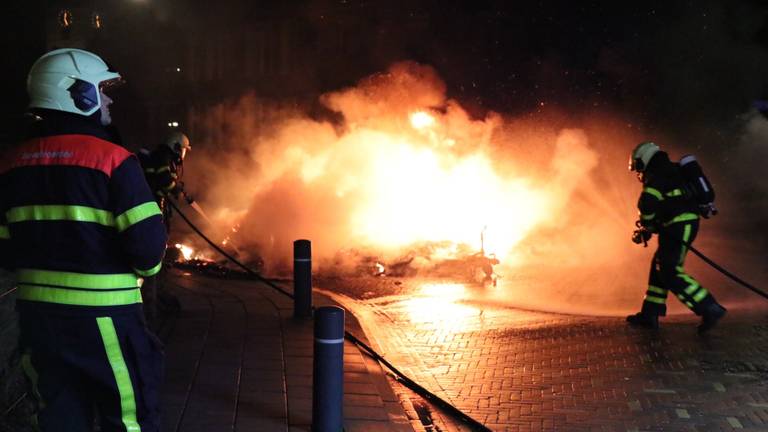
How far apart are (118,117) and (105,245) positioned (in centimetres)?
1967

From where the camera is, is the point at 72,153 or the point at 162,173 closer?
the point at 72,153

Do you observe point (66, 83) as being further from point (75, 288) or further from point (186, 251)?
point (186, 251)

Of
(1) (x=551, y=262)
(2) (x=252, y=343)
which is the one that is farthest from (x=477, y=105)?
(2) (x=252, y=343)

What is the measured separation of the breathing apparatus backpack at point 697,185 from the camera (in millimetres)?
6645

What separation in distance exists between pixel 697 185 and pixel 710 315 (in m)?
1.28

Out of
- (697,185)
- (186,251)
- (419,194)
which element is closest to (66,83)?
(697,185)

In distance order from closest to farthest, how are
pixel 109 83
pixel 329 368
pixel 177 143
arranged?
1. pixel 109 83
2. pixel 329 368
3. pixel 177 143

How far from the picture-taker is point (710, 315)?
6559 mm

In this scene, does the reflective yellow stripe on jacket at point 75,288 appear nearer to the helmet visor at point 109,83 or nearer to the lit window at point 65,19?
the helmet visor at point 109,83

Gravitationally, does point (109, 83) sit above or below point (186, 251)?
above

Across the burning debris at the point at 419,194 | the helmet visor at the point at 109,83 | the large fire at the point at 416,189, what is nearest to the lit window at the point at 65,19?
the burning debris at the point at 419,194

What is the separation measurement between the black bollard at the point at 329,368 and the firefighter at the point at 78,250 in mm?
1343

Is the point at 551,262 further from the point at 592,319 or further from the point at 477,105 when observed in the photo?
the point at 477,105

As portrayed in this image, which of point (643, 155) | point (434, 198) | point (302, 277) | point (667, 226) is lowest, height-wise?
point (434, 198)
